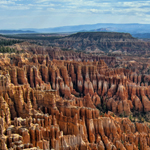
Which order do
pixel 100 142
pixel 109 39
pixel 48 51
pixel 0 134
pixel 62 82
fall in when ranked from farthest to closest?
pixel 109 39, pixel 48 51, pixel 62 82, pixel 100 142, pixel 0 134

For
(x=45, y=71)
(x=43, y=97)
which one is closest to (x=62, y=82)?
(x=45, y=71)

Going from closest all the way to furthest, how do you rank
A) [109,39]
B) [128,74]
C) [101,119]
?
[101,119] → [128,74] → [109,39]

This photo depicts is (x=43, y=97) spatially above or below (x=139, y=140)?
above

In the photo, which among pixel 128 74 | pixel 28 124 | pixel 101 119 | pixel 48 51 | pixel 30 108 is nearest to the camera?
pixel 28 124

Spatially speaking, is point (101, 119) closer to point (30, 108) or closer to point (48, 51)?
point (30, 108)

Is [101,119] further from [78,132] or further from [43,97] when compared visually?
[43,97]

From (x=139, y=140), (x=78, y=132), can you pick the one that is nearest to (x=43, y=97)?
(x=78, y=132)

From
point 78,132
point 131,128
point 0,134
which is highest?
point 0,134

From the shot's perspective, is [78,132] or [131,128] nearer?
[78,132]

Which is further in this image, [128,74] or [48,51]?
[48,51]
